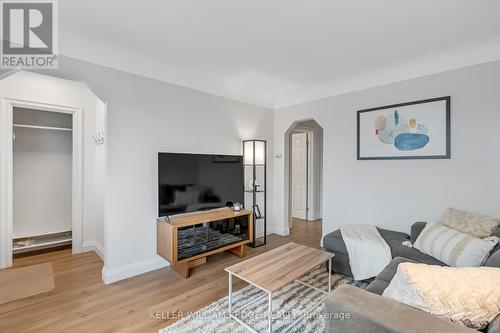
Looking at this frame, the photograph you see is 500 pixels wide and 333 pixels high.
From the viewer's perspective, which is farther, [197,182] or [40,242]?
[40,242]

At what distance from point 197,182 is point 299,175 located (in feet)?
10.7

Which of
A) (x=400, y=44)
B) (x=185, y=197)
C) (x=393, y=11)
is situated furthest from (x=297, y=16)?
(x=185, y=197)

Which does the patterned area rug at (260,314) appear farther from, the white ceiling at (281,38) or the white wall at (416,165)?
the white ceiling at (281,38)

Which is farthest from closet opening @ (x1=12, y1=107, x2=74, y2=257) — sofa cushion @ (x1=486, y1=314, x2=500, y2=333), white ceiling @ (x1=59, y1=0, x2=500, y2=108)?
sofa cushion @ (x1=486, y1=314, x2=500, y2=333)

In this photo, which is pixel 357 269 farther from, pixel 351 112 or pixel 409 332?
pixel 351 112

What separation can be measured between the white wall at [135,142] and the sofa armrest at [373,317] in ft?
7.63

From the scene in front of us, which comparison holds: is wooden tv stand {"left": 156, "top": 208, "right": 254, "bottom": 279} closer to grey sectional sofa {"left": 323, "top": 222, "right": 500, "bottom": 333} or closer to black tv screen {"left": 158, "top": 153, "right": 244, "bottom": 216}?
black tv screen {"left": 158, "top": 153, "right": 244, "bottom": 216}

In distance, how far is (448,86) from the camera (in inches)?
102

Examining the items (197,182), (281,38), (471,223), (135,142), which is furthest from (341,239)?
(135,142)

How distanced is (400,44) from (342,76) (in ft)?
2.93

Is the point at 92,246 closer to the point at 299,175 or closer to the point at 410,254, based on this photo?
the point at 410,254

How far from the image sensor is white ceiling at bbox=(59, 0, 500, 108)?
179cm

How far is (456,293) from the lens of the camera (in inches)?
39.1

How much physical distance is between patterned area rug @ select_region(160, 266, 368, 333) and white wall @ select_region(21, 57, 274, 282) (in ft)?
3.82
